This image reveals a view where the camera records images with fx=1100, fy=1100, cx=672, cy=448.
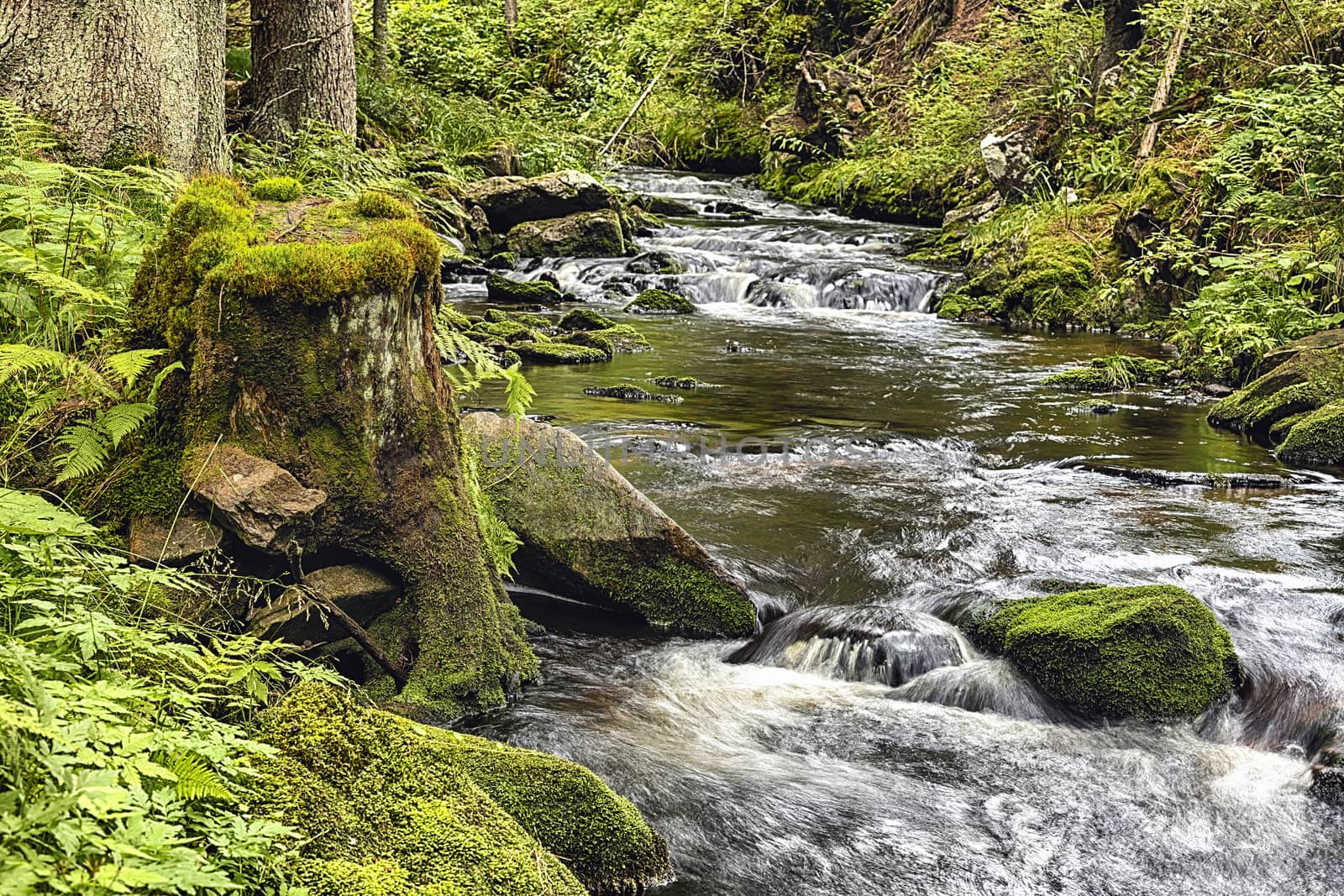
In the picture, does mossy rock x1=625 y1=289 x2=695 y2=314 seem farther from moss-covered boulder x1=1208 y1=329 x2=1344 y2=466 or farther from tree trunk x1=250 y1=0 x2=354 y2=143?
moss-covered boulder x1=1208 y1=329 x2=1344 y2=466

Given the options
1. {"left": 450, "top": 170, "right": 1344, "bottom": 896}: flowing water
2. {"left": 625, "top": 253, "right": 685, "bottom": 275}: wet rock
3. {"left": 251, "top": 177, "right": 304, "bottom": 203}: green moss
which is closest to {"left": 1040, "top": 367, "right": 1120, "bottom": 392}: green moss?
{"left": 450, "top": 170, "right": 1344, "bottom": 896}: flowing water

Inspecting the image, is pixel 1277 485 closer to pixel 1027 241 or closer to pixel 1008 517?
pixel 1008 517

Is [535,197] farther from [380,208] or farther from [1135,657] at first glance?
[1135,657]

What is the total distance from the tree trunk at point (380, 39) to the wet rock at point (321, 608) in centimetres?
1765

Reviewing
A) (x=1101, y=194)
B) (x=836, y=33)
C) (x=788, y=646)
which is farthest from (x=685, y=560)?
(x=836, y=33)

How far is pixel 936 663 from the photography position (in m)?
5.64

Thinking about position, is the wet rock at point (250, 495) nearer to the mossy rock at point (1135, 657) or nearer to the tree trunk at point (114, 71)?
the tree trunk at point (114, 71)

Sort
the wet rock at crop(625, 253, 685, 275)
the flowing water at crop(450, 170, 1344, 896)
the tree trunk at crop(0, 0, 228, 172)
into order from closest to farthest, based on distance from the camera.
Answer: the flowing water at crop(450, 170, 1344, 896), the tree trunk at crop(0, 0, 228, 172), the wet rock at crop(625, 253, 685, 275)

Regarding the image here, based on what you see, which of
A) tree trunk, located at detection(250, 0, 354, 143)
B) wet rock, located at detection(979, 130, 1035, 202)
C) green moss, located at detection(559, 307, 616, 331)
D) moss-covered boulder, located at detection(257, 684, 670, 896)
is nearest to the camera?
moss-covered boulder, located at detection(257, 684, 670, 896)

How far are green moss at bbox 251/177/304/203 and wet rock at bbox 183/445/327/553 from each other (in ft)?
4.59

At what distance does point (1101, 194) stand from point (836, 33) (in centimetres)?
1406

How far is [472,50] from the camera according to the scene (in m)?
30.4

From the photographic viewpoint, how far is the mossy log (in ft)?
13.7

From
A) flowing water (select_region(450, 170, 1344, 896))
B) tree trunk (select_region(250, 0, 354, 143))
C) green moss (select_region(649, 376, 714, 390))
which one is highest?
tree trunk (select_region(250, 0, 354, 143))
